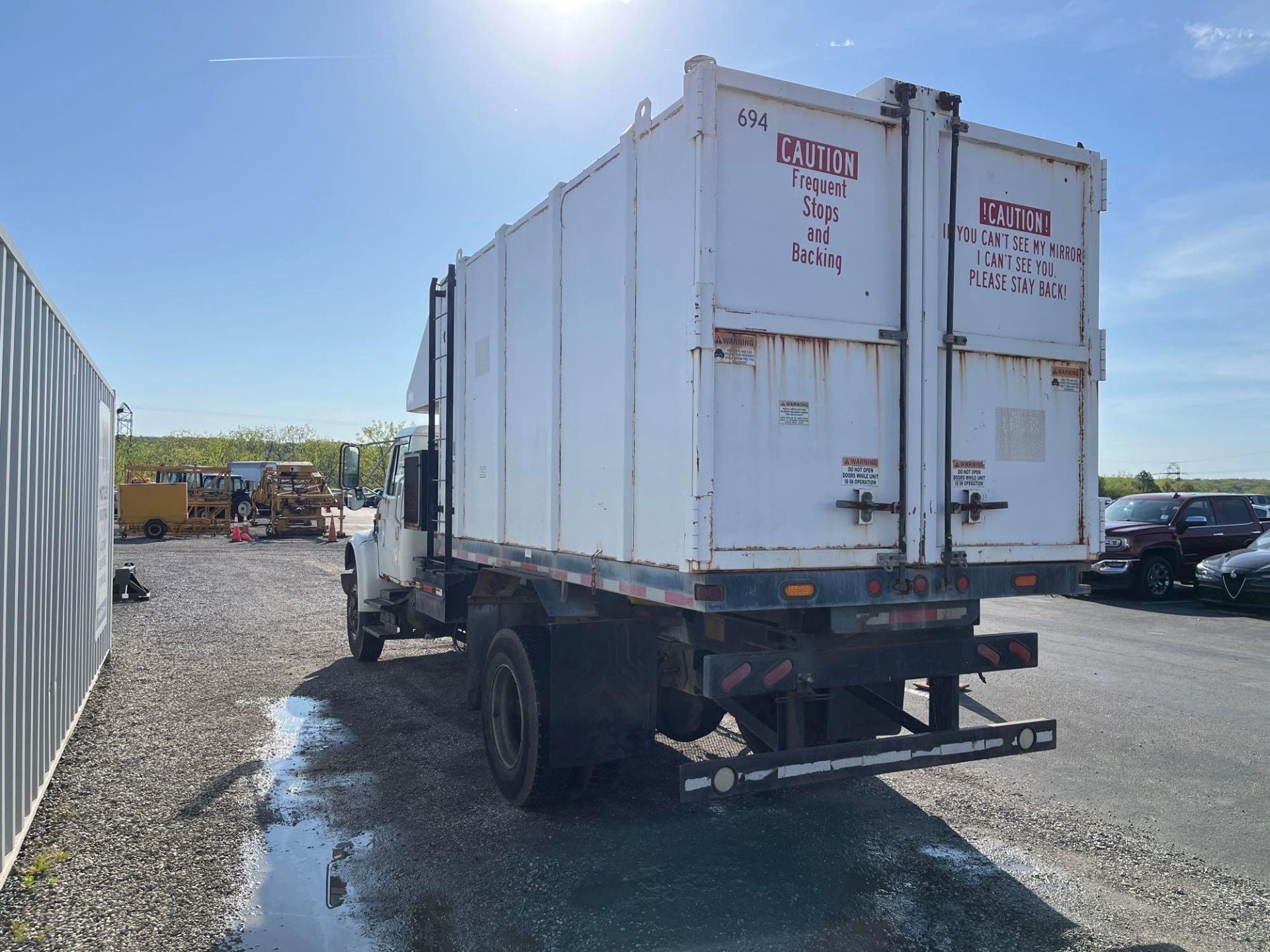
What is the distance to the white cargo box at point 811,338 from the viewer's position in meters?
4.07

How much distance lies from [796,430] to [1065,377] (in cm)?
182

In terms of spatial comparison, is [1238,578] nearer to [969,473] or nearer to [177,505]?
[969,473]

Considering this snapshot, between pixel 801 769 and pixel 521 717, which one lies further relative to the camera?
pixel 521 717

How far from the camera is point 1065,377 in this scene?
4.99 meters

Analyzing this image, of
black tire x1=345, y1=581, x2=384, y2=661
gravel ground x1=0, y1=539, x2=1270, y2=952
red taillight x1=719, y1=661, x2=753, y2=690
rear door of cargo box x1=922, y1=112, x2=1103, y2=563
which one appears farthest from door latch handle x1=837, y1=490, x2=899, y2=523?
black tire x1=345, y1=581, x2=384, y2=661

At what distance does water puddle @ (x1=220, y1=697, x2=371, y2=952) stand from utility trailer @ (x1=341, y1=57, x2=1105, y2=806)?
1.11 m

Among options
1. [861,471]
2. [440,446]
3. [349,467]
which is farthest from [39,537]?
[861,471]

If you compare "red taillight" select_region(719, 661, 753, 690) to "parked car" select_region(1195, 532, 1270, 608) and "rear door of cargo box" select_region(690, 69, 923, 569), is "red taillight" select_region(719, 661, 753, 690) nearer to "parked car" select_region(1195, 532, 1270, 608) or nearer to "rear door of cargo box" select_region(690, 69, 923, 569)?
"rear door of cargo box" select_region(690, 69, 923, 569)

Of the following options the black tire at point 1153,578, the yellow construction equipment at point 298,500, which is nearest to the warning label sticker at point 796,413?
the black tire at point 1153,578

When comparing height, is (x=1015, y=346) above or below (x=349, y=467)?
above

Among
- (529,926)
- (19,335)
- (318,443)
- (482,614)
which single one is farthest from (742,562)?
(318,443)

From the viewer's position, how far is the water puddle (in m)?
3.92

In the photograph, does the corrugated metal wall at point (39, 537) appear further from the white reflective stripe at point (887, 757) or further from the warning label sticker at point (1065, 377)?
the warning label sticker at point (1065, 377)

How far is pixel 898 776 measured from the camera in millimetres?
6121
